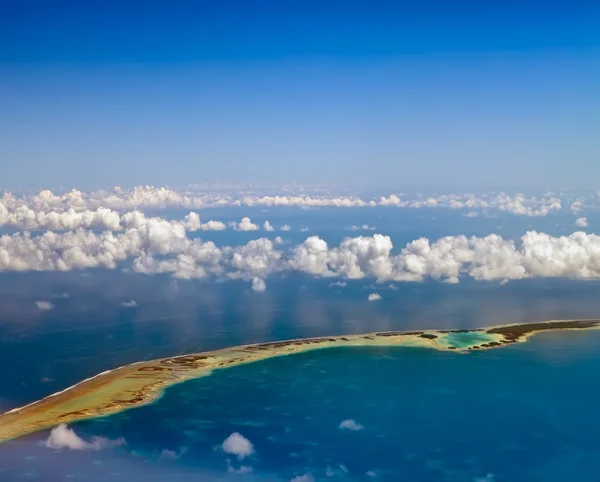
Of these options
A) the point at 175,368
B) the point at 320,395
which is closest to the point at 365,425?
the point at 320,395

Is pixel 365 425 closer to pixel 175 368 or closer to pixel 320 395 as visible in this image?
pixel 320 395

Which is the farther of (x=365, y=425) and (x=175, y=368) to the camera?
(x=175, y=368)

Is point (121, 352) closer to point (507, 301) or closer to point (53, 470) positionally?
point (53, 470)

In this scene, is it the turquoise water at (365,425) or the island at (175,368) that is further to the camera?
the island at (175,368)

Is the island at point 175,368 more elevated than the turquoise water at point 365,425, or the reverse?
the island at point 175,368

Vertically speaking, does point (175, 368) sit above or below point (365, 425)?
above
